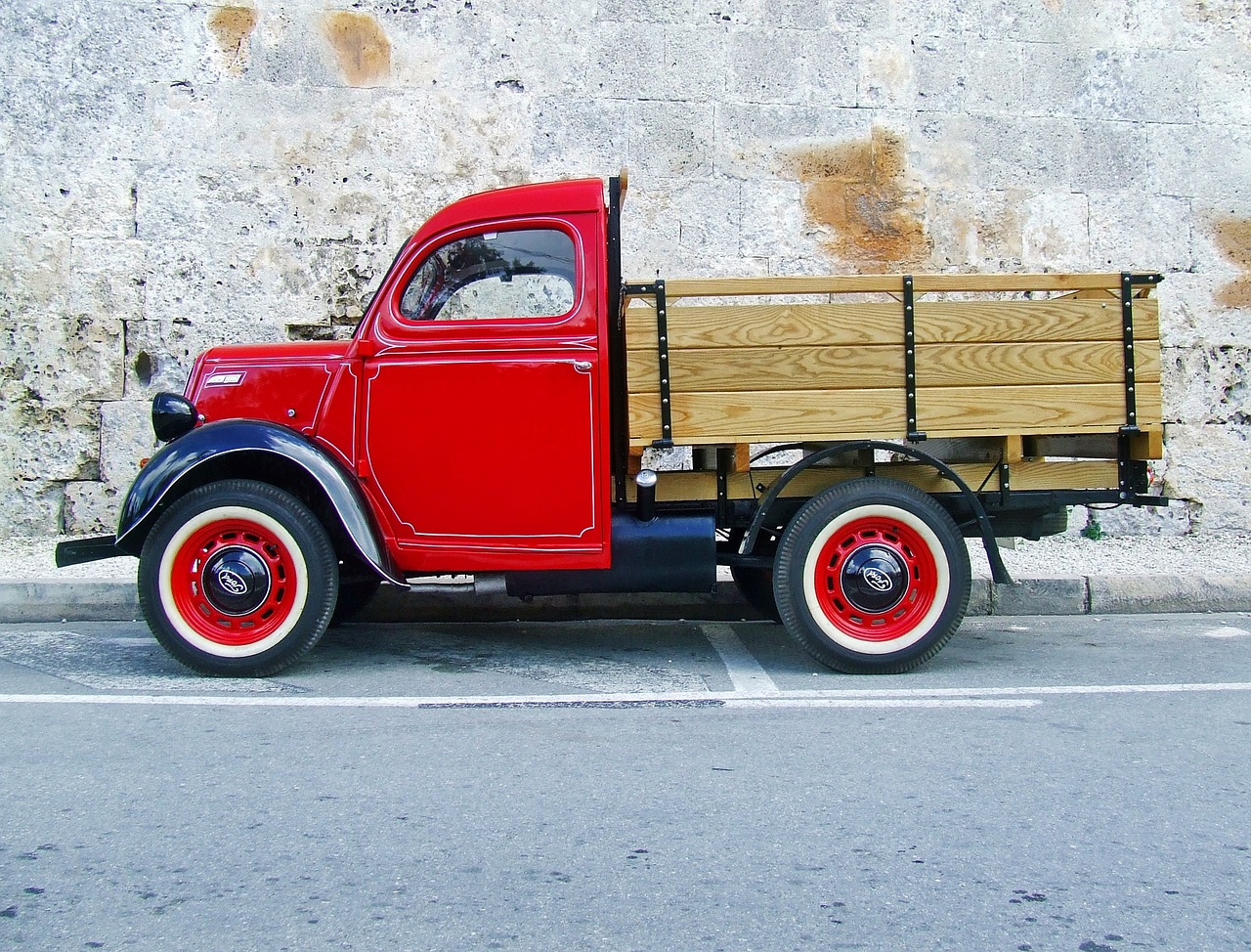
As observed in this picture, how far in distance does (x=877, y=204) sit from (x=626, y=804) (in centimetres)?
634

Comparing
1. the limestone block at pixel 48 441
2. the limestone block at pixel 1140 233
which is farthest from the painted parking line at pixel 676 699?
the limestone block at pixel 1140 233

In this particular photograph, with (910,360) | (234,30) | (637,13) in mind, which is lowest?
(910,360)

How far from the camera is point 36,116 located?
8.27 m

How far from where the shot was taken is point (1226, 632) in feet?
20.0

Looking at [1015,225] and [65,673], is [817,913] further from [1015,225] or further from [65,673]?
[1015,225]

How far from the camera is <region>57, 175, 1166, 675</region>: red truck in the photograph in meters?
4.97

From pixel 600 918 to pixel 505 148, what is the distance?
6852 millimetres

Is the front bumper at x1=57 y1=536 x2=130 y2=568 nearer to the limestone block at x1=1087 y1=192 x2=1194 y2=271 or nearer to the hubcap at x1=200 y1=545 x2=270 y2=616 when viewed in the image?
→ the hubcap at x1=200 y1=545 x2=270 y2=616

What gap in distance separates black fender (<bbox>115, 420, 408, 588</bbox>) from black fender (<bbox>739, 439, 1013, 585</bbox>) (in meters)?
1.63

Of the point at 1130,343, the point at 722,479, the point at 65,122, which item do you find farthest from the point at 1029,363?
the point at 65,122

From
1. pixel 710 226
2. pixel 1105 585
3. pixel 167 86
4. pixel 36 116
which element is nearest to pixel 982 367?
pixel 1105 585

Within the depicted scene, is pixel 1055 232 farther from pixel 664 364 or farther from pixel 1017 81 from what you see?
pixel 664 364

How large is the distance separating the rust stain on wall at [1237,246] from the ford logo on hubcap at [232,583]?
7.45m

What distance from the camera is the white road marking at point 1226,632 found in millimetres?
5988
